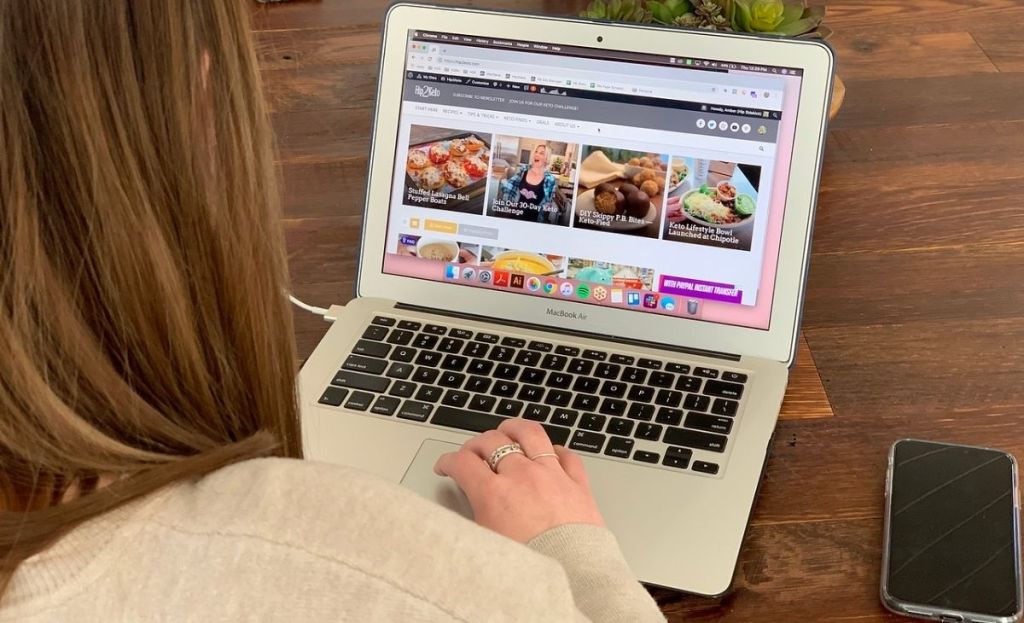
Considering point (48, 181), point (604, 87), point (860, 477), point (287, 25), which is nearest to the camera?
point (48, 181)

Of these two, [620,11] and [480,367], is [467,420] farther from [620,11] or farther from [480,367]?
[620,11]

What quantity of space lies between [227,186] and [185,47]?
8 centimetres

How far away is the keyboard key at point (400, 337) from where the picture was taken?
3.15 feet

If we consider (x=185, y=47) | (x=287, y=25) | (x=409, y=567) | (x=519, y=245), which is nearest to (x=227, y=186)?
(x=185, y=47)

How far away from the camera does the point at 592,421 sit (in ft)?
2.81

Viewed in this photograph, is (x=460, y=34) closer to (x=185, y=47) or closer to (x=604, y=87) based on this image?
(x=604, y=87)

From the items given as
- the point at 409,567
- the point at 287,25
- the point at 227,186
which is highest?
the point at 227,186

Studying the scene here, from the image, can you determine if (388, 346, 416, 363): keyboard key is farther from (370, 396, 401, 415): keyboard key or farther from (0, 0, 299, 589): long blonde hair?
(0, 0, 299, 589): long blonde hair

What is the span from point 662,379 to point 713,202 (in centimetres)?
16

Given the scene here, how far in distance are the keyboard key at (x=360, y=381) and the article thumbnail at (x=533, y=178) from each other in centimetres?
19

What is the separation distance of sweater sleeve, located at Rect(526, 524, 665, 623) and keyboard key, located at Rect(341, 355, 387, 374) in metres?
0.28

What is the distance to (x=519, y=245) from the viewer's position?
37.9 inches

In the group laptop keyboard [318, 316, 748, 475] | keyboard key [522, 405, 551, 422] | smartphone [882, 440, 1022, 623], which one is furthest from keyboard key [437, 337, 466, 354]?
smartphone [882, 440, 1022, 623]

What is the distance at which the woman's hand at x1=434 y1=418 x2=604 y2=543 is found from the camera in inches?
27.9
